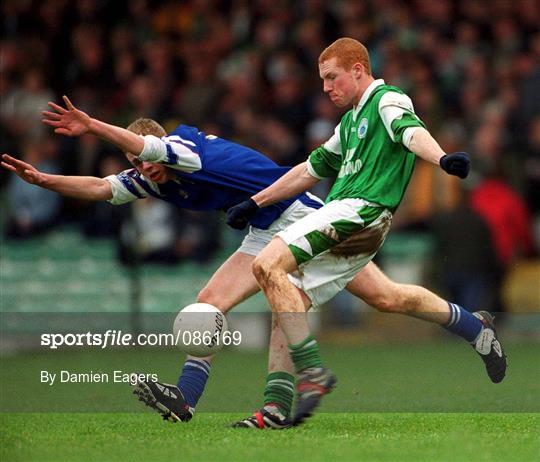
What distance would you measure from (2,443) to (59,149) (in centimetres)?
899

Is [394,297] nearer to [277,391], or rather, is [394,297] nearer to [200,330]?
[277,391]

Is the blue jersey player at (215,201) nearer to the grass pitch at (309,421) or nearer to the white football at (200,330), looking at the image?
the white football at (200,330)

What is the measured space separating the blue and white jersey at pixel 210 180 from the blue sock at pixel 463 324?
115 cm

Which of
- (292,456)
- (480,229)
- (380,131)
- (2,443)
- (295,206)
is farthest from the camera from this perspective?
Answer: (480,229)

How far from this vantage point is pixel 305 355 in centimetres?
791

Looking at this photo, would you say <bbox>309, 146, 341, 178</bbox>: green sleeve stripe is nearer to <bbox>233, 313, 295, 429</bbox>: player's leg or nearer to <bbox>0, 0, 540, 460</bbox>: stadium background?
<bbox>233, 313, 295, 429</bbox>: player's leg

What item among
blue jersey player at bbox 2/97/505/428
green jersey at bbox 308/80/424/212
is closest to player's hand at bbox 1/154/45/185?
blue jersey player at bbox 2/97/505/428

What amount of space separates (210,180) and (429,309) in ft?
5.21

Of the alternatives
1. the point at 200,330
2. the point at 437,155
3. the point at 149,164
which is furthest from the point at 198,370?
the point at 437,155

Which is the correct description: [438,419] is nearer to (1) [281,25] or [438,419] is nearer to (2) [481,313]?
(2) [481,313]

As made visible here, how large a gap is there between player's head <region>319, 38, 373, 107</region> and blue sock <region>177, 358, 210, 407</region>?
1.80 meters

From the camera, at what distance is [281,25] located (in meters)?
17.5

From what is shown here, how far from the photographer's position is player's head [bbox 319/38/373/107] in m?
8.39

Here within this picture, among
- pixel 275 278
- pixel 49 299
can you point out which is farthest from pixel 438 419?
pixel 49 299
